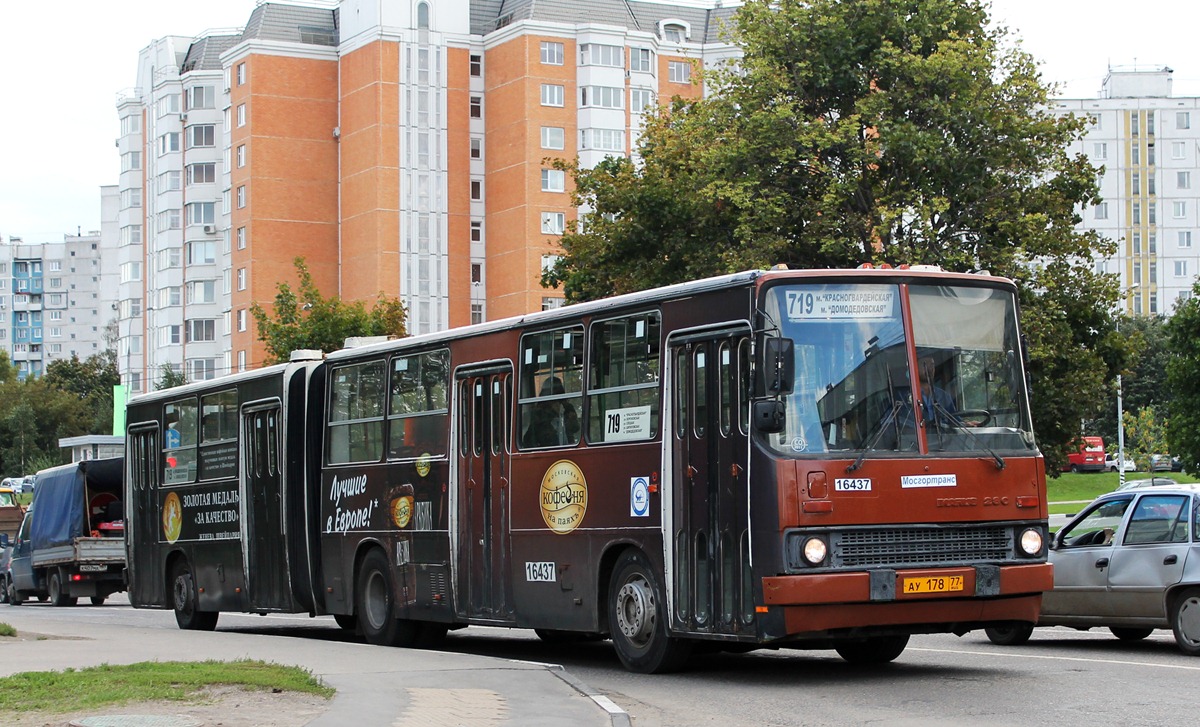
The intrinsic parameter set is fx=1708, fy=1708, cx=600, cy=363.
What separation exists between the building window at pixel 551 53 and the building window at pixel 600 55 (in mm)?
1214

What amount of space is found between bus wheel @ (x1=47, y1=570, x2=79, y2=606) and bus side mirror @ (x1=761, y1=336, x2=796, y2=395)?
89.6 feet

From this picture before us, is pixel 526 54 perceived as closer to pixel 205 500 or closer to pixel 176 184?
pixel 176 184

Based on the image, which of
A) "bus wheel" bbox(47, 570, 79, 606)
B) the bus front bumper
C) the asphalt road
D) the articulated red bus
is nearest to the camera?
the asphalt road

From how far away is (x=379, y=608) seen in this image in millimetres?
19453

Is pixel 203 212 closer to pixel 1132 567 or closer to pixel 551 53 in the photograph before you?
pixel 551 53

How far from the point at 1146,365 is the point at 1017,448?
9465 centimetres

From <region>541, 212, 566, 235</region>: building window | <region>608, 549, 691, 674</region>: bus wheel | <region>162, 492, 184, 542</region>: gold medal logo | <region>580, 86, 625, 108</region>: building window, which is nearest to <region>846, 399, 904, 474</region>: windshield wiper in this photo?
<region>608, 549, 691, 674</region>: bus wheel

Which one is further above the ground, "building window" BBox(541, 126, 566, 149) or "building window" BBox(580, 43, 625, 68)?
"building window" BBox(580, 43, 625, 68)

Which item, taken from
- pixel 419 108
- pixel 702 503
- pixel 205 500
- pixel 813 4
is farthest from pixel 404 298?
pixel 702 503

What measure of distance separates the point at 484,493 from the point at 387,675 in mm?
3914

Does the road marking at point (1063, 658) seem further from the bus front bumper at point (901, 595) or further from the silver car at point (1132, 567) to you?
the bus front bumper at point (901, 595)

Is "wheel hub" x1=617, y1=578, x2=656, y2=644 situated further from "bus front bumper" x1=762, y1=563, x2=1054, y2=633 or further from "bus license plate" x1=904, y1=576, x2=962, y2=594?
"bus license plate" x1=904, y1=576, x2=962, y2=594

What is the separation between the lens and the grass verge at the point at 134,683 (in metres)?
11.1

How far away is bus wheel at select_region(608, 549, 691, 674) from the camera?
1448 cm
